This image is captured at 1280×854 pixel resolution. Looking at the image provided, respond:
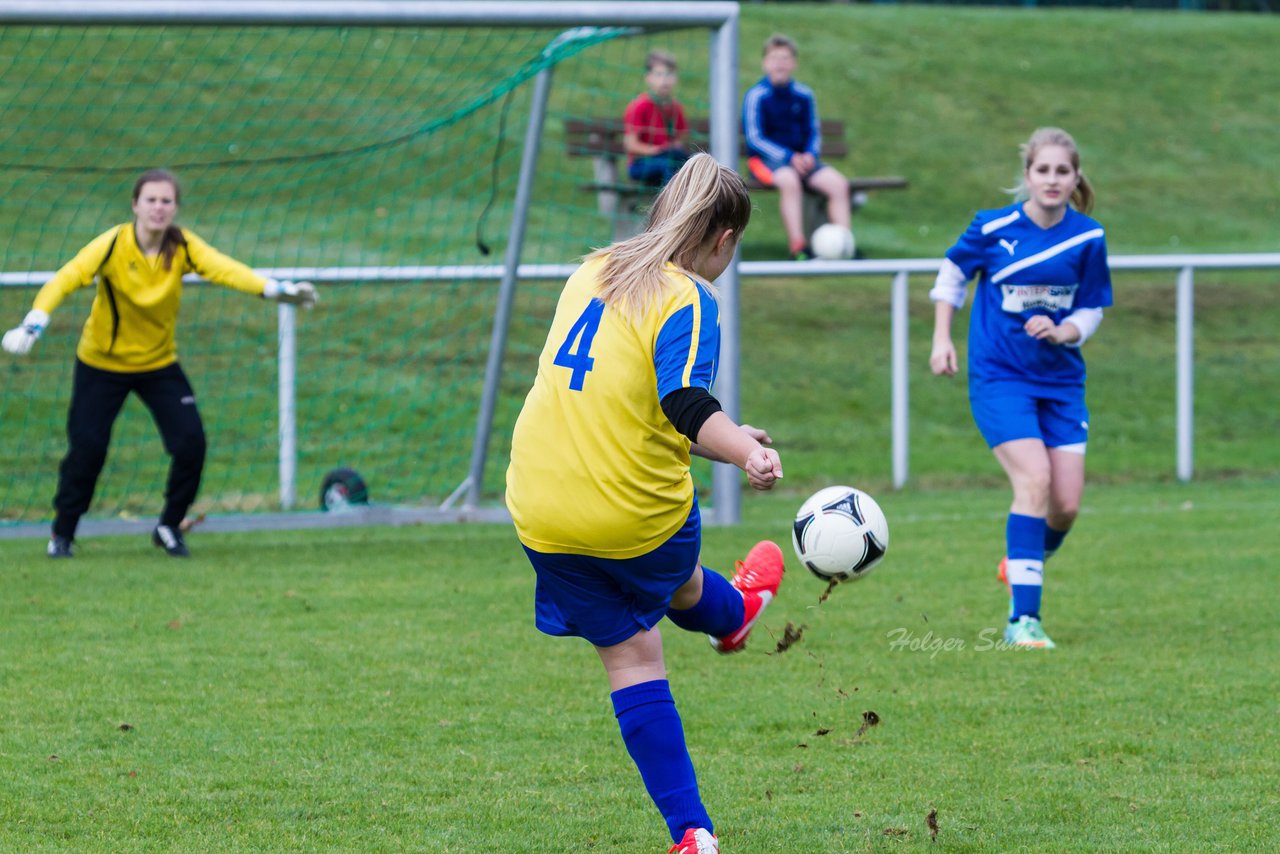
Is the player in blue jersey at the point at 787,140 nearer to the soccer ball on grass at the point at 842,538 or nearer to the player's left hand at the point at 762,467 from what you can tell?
the soccer ball on grass at the point at 842,538

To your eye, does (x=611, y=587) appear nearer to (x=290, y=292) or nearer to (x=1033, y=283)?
(x=1033, y=283)

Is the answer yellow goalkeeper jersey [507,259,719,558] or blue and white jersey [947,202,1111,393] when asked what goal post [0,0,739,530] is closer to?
blue and white jersey [947,202,1111,393]

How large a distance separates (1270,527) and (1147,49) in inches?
817

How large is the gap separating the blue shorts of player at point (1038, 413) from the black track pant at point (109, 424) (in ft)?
12.7

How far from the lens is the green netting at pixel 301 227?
10.1 metres

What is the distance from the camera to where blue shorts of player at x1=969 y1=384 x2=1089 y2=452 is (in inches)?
229

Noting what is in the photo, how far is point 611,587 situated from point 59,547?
17.0 ft

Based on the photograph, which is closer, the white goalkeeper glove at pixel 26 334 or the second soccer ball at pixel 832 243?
the white goalkeeper glove at pixel 26 334

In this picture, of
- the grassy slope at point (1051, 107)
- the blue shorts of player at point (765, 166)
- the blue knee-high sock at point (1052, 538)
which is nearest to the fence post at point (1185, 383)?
the blue shorts of player at point (765, 166)

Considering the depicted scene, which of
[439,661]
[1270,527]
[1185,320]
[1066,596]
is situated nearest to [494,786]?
[439,661]

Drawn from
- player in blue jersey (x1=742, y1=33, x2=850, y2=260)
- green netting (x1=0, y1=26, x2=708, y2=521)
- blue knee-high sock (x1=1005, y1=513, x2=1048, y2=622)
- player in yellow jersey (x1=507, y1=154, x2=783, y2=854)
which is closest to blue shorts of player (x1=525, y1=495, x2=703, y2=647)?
player in yellow jersey (x1=507, y1=154, x2=783, y2=854)

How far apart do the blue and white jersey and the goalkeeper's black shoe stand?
409 centimetres

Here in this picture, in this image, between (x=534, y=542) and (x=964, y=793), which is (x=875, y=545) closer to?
(x=964, y=793)

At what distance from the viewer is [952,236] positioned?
61.3 feet
